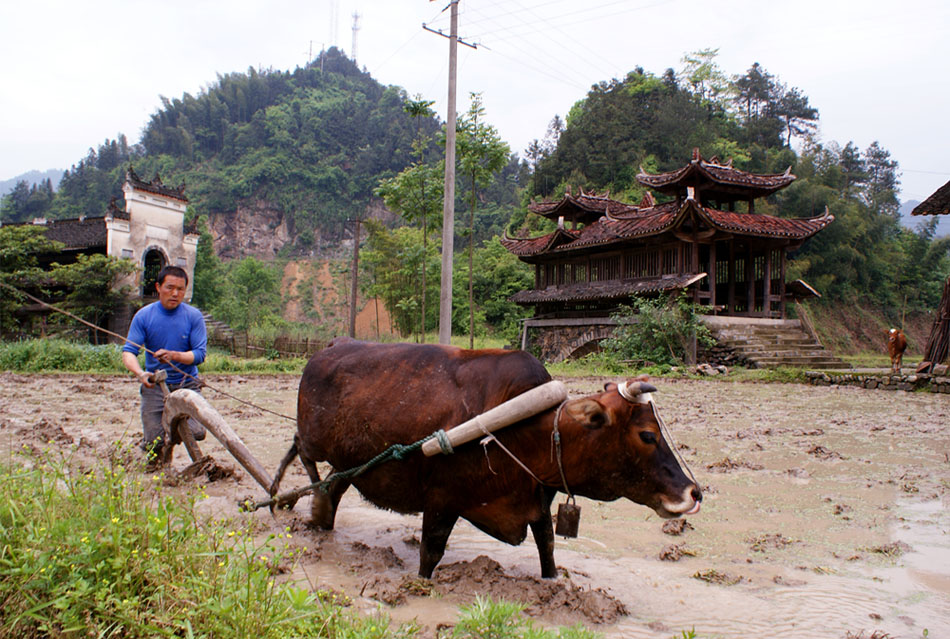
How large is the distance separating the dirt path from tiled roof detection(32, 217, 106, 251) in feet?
74.8

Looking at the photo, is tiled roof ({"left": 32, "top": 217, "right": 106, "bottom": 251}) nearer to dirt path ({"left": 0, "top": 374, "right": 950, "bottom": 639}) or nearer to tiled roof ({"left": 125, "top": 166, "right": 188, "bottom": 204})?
tiled roof ({"left": 125, "top": 166, "right": 188, "bottom": 204})

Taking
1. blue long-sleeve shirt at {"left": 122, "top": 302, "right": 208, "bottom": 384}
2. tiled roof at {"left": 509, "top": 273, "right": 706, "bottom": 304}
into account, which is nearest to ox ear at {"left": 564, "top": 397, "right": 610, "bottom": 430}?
blue long-sleeve shirt at {"left": 122, "top": 302, "right": 208, "bottom": 384}

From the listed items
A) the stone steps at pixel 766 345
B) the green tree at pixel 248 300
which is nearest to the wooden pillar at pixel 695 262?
the stone steps at pixel 766 345

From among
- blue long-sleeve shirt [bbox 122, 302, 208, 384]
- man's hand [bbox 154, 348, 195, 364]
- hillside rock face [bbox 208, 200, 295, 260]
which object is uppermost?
hillside rock face [bbox 208, 200, 295, 260]

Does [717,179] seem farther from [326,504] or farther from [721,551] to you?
[326,504]

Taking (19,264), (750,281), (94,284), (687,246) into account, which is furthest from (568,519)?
(19,264)

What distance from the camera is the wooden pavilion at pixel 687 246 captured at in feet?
63.9

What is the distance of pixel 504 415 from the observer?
110 inches

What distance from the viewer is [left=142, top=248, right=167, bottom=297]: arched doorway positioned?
28922 millimetres

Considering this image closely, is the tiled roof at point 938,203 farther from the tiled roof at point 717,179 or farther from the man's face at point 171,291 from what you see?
Answer: the man's face at point 171,291

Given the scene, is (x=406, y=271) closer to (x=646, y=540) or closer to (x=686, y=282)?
(x=686, y=282)

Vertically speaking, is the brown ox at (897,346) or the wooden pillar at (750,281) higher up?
the wooden pillar at (750,281)

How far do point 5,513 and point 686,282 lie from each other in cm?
1842

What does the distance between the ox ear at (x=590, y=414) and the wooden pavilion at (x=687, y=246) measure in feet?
55.2
